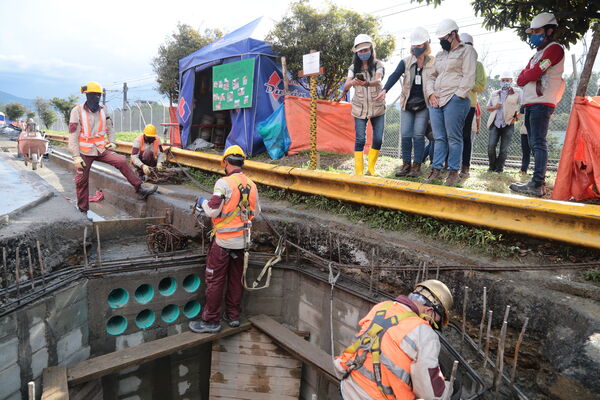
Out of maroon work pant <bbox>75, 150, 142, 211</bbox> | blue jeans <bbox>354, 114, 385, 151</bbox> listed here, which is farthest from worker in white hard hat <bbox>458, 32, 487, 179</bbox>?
maroon work pant <bbox>75, 150, 142, 211</bbox>

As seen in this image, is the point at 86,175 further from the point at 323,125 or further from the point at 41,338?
the point at 323,125

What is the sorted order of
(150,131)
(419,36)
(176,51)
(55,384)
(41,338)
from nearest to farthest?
(55,384) < (41,338) < (419,36) < (150,131) < (176,51)

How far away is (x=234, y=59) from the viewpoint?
9180 millimetres

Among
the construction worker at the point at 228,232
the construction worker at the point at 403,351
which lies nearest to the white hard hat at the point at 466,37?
the construction worker at the point at 228,232

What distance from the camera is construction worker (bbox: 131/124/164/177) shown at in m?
7.76

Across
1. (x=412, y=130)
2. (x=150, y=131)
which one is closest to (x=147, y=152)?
(x=150, y=131)

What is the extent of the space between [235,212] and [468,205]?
94.1 inches

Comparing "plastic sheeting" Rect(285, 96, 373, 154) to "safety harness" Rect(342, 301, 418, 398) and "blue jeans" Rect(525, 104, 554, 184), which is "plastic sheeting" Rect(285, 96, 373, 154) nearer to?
"blue jeans" Rect(525, 104, 554, 184)

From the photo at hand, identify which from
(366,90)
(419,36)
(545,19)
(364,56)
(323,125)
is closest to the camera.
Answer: (545,19)

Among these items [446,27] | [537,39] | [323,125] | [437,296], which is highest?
[446,27]

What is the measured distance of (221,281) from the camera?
4.36 m

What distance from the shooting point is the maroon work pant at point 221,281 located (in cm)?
430

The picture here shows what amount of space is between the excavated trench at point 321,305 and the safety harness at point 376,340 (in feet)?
2.66

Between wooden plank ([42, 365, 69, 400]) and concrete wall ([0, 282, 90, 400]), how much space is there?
118 mm
